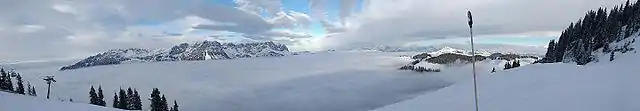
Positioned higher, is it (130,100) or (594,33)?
(594,33)

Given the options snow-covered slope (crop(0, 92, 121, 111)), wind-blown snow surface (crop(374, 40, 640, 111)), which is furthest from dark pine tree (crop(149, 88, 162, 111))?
wind-blown snow surface (crop(374, 40, 640, 111))

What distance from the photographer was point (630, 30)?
7719cm

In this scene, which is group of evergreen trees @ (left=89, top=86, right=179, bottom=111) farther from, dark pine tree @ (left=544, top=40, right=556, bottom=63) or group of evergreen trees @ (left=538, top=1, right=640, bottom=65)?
dark pine tree @ (left=544, top=40, right=556, bottom=63)

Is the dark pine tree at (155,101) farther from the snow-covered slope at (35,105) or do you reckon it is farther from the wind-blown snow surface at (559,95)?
the wind-blown snow surface at (559,95)

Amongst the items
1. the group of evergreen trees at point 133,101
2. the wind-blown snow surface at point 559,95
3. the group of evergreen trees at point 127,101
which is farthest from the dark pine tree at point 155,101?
the wind-blown snow surface at point 559,95

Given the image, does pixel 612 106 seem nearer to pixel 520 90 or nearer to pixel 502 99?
pixel 502 99

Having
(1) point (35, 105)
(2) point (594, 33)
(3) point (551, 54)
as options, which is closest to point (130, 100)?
(1) point (35, 105)

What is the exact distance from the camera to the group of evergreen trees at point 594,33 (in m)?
77.1

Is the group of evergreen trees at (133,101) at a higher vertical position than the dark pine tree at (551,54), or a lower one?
lower

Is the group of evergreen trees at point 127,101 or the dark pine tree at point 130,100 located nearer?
the group of evergreen trees at point 127,101

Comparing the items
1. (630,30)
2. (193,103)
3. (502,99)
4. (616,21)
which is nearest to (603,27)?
(616,21)

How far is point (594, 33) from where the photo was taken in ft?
291

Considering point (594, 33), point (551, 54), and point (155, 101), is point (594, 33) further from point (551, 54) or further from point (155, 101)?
point (155, 101)

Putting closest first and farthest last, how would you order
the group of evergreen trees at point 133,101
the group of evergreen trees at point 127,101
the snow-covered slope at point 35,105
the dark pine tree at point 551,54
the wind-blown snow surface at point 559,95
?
1. the wind-blown snow surface at point 559,95
2. the snow-covered slope at point 35,105
3. the group of evergreen trees at point 133,101
4. the group of evergreen trees at point 127,101
5. the dark pine tree at point 551,54
